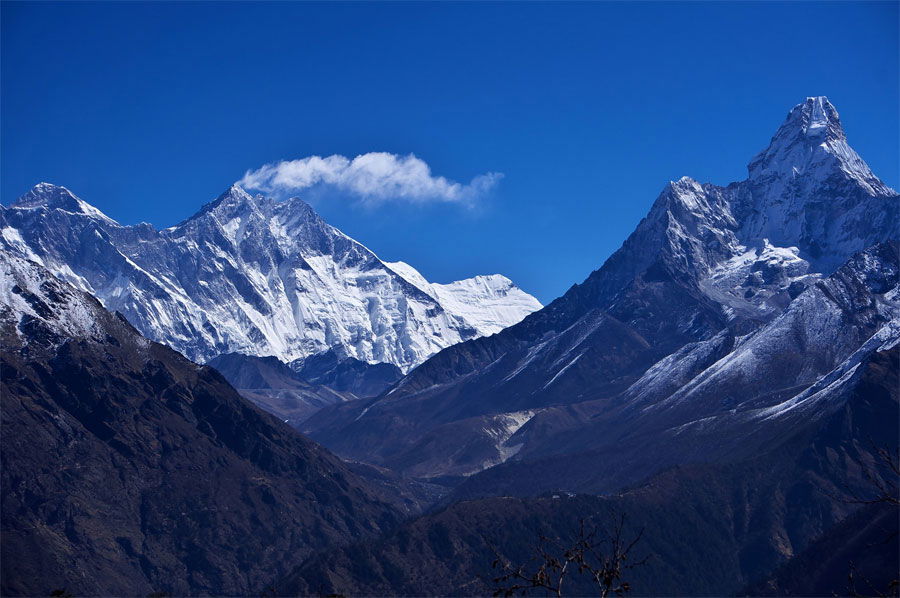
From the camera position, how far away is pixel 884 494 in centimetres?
4178

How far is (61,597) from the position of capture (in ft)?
217

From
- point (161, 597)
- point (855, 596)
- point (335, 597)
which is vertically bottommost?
point (855, 596)

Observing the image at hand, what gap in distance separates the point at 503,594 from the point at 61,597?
107ft

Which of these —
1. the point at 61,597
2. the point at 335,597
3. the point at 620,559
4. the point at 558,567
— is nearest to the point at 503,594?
the point at 558,567

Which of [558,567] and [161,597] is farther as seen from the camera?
[161,597]

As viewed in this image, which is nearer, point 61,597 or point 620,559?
point 620,559

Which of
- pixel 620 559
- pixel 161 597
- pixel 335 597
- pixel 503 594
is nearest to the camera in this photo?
pixel 620 559

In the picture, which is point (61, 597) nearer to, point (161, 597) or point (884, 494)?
point (161, 597)

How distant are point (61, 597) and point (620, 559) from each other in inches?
1502

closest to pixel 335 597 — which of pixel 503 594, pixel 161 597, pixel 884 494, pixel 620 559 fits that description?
pixel 503 594

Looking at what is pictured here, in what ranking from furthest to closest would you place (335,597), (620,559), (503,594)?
(335,597), (503,594), (620,559)

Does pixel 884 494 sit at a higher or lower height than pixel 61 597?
lower

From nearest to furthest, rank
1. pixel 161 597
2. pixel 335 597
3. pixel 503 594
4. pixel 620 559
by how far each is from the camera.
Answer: pixel 620 559
pixel 503 594
pixel 335 597
pixel 161 597

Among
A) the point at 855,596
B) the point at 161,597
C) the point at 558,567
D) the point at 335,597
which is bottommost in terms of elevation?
the point at 855,596
